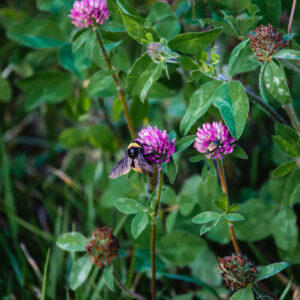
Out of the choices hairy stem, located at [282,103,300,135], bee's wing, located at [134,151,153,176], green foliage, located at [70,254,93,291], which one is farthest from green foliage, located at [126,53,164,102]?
green foliage, located at [70,254,93,291]

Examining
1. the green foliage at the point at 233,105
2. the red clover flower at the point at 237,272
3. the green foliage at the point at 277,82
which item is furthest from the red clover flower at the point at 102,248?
the green foliage at the point at 277,82

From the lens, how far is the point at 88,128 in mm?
2100

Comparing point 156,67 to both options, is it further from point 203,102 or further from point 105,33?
point 105,33

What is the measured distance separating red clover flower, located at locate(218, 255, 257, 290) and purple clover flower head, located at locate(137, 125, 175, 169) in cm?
32

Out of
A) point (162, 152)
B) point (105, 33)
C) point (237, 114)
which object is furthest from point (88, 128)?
point (237, 114)

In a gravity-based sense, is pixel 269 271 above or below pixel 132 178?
above

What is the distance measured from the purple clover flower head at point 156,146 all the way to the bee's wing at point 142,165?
0.03 meters

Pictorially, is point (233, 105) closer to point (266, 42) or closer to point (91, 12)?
point (266, 42)

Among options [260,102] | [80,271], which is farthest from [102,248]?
[260,102]

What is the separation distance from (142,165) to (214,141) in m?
0.20

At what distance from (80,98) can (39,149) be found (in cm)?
116

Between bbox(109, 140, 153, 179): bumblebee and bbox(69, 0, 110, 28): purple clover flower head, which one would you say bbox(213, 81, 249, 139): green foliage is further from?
bbox(69, 0, 110, 28): purple clover flower head

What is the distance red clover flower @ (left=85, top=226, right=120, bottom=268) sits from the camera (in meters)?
1.28

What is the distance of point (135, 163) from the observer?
1.11 m
